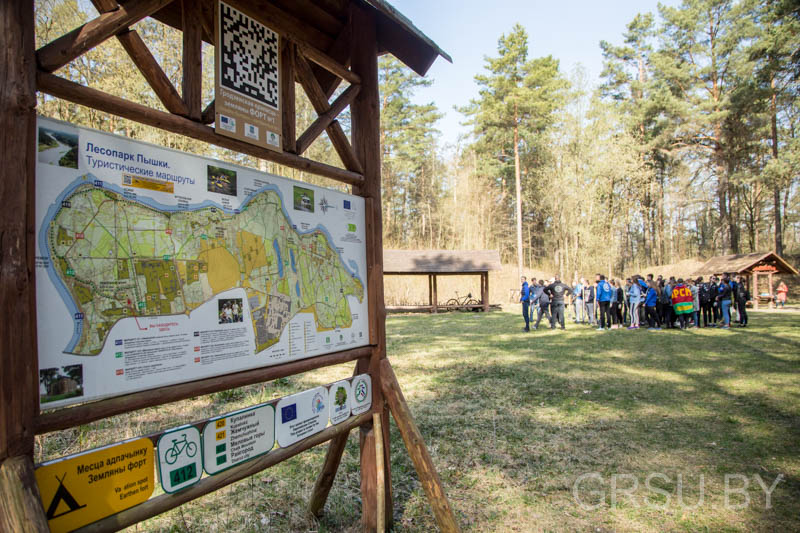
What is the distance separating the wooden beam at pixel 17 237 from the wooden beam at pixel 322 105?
1.36 meters

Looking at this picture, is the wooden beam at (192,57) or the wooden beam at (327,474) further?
the wooden beam at (327,474)

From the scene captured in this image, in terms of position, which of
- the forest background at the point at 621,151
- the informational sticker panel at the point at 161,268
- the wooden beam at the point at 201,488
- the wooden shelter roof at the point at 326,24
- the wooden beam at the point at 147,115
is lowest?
the wooden beam at the point at 201,488

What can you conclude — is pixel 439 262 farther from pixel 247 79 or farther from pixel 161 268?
pixel 161 268

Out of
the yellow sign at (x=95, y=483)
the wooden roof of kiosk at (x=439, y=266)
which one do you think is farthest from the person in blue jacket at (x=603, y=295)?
the yellow sign at (x=95, y=483)

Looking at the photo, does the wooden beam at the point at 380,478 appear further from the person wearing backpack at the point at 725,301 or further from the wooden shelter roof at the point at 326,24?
the person wearing backpack at the point at 725,301

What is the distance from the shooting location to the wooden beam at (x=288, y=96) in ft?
8.09

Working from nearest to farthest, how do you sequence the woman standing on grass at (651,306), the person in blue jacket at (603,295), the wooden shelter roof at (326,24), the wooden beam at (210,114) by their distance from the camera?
the wooden beam at (210,114) → the wooden shelter roof at (326,24) → the woman standing on grass at (651,306) → the person in blue jacket at (603,295)

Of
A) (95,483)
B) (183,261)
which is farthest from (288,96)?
(95,483)

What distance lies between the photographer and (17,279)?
138cm

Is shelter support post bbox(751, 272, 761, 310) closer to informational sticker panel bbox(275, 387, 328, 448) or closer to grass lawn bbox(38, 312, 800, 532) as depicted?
grass lawn bbox(38, 312, 800, 532)

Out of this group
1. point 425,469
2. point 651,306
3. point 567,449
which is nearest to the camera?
point 425,469

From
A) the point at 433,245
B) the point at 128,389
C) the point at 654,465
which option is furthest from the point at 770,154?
the point at 128,389

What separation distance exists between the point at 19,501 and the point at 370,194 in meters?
2.37

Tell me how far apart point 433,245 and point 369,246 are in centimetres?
3288
